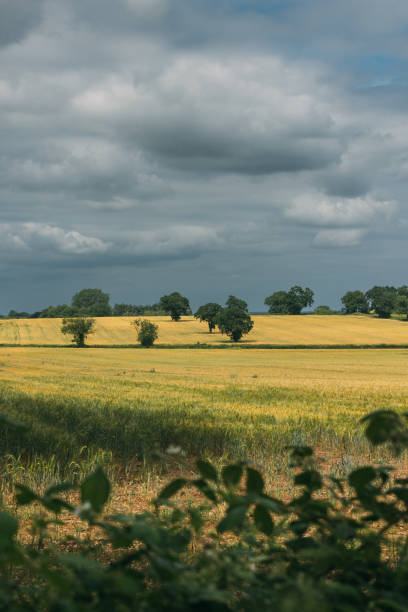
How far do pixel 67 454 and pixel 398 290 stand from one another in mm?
183015

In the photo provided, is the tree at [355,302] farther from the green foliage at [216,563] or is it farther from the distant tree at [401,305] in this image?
the green foliage at [216,563]

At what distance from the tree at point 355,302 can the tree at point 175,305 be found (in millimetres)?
59199

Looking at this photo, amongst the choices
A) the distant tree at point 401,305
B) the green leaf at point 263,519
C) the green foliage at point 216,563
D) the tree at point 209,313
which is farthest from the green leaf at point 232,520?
the distant tree at point 401,305

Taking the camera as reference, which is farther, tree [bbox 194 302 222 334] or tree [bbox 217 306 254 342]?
tree [bbox 194 302 222 334]

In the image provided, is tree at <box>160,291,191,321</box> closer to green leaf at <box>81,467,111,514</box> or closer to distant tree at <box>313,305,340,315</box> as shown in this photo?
distant tree at <box>313,305,340,315</box>

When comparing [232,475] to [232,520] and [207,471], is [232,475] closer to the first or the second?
[207,471]

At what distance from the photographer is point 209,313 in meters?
120

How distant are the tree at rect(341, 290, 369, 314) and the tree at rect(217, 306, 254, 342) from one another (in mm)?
77799

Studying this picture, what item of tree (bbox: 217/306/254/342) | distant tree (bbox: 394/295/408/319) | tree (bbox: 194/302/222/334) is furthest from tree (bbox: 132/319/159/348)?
distant tree (bbox: 394/295/408/319)

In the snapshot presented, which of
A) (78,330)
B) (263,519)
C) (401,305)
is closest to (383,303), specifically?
(401,305)

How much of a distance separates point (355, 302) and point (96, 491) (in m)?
179

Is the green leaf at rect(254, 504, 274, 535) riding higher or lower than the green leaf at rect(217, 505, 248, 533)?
lower

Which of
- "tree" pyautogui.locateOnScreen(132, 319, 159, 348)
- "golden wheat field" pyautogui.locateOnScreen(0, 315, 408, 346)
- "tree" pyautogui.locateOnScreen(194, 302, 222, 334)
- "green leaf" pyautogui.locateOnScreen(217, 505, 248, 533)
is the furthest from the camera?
"tree" pyautogui.locateOnScreen(194, 302, 222, 334)

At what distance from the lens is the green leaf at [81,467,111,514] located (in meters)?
1.95
